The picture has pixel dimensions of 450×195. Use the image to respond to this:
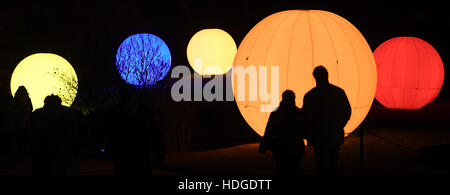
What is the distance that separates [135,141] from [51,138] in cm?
81

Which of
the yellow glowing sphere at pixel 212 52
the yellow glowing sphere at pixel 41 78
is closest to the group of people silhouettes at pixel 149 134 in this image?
the yellow glowing sphere at pixel 41 78

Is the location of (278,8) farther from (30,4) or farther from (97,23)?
(30,4)

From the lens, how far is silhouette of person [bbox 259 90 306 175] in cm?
457

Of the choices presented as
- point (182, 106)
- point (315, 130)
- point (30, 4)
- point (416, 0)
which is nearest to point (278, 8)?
point (416, 0)

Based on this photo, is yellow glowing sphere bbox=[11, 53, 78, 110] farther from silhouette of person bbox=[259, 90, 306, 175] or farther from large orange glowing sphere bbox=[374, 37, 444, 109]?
large orange glowing sphere bbox=[374, 37, 444, 109]

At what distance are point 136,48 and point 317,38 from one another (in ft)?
18.7

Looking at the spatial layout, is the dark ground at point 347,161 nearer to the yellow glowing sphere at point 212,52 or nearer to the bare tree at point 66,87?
the bare tree at point 66,87

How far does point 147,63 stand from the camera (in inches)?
410

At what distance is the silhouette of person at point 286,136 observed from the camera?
4574 millimetres

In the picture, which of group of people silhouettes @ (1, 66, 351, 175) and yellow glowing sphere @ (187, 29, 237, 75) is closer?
group of people silhouettes @ (1, 66, 351, 175)

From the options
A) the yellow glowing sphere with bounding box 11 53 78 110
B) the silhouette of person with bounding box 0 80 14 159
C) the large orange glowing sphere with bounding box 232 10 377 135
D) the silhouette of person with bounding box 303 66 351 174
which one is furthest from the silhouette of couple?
the yellow glowing sphere with bounding box 11 53 78 110

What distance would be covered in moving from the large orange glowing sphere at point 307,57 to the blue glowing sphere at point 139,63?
3782mm

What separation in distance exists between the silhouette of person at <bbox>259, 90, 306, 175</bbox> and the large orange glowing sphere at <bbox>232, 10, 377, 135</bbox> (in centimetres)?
130

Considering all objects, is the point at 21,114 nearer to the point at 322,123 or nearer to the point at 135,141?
the point at 135,141
